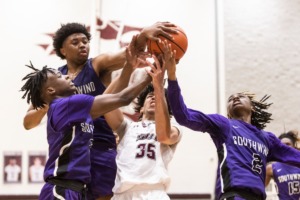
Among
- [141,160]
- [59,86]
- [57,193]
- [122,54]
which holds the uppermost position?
[122,54]

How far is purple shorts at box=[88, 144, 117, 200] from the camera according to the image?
4145mm

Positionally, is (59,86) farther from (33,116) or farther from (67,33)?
(67,33)

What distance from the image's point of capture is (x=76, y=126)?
11.8 feet

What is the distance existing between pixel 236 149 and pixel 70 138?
1352 mm

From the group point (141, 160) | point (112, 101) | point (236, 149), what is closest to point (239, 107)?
point (236, 149)

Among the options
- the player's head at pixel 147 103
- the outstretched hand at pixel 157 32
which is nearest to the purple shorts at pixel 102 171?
the player's head at pixel 147 103

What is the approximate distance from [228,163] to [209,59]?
389cm

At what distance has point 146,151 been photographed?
4.59 metres

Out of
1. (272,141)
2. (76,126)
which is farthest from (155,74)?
(272,141)

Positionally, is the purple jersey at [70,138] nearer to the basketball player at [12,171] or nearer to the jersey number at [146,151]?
the jersey number at [146,151]

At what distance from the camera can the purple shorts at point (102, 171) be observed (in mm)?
4145

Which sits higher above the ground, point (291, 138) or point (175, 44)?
point (175, 44)

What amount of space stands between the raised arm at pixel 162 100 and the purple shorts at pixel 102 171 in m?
0.49

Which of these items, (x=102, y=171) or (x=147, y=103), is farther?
(x=147, y=103)
